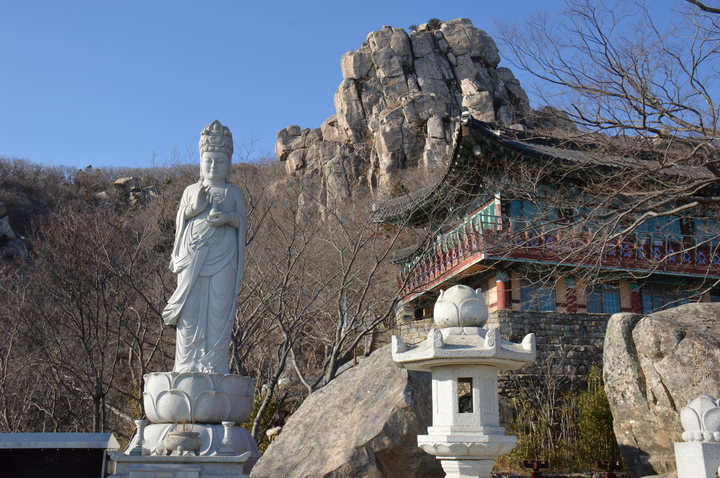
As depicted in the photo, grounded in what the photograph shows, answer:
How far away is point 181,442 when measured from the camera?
5.50 m

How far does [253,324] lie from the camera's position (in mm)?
12625

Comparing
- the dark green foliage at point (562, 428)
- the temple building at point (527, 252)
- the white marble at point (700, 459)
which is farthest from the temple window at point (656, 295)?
the white marble at point (700, 459)

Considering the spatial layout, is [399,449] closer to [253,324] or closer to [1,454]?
[1,454]

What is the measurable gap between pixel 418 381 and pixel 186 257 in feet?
10.5

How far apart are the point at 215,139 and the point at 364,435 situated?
4132mm

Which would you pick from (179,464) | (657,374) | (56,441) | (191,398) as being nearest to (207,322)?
(191,398)

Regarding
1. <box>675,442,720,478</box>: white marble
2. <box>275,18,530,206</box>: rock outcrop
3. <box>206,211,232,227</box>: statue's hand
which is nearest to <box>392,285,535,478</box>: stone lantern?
<box>675,442,720,478</box>: white marble

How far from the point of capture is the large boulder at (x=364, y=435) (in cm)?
658

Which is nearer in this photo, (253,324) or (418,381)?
(418,381)

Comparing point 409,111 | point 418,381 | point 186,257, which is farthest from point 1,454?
point 409,111

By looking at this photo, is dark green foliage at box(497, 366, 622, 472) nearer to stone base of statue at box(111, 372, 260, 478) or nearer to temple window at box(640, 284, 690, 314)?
stone base of statue at box(111, 372, 260, 478)

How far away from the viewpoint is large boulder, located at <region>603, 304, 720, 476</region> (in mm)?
8445

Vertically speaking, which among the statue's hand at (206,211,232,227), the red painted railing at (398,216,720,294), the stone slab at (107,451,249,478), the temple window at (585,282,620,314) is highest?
the red painted railing at (398,216,720,294)

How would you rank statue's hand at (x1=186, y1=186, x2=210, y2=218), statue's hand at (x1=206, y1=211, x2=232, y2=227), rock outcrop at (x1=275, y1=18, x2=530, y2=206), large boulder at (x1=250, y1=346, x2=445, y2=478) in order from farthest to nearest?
rock outcrop at (x1=275, y1=18, x2=530, y2=206)
statue's hand at (x1=186, y1=186, x2=210, y2=218)
statue's hand at (x1=206, y1=211, x2=232, y2=227)
large boulder at (x1=250, y1=346, x2=445, y2=478)
